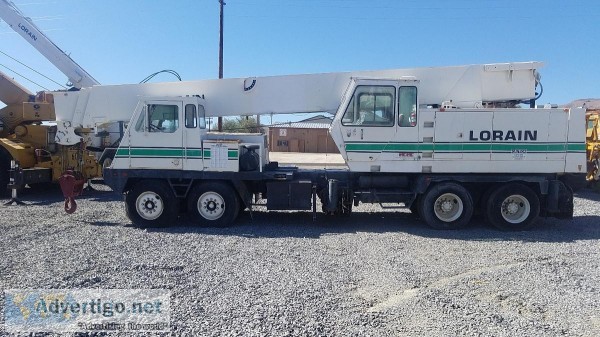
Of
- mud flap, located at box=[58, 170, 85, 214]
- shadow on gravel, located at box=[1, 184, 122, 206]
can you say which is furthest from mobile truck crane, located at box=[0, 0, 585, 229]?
shadow on gravel, located at box=[1, 184, 122, 206]

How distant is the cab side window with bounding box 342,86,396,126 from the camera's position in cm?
894

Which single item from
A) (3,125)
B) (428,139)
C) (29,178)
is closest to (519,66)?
(428,139)

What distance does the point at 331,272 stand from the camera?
19.7 ft

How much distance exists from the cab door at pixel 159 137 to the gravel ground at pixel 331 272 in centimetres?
151

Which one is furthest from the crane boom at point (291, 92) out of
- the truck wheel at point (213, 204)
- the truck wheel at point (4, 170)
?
the truck wheel at point (4, 170)

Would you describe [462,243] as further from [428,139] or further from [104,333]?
[104,333]

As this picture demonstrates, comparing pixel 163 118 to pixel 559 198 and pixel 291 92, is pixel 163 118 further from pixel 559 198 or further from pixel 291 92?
pixel 559 198

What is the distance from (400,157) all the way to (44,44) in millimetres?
12870

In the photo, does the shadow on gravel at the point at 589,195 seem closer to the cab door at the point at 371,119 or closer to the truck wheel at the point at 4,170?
the cab door at the point at 371,119

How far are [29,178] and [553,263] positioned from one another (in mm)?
13657

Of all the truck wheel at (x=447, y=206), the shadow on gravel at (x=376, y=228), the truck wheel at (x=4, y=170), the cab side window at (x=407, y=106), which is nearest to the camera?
the shadow on gravel at (x=376, y=228)

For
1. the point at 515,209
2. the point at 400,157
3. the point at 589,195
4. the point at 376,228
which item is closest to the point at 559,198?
the point at 515,209

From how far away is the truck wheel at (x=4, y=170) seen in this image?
1321cm

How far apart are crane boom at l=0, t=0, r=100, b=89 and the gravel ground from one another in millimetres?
6308
